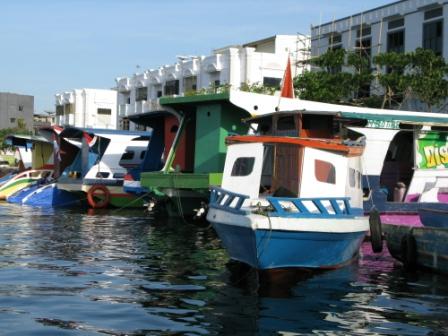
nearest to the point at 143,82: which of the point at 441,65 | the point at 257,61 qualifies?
the point at 257,61

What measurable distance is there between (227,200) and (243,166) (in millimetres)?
969

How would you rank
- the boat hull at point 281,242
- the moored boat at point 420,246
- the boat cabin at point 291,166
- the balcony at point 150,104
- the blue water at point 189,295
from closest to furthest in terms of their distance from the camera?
1. the blue water at point 189,295
2. the boat hull at point 281,242
3. the boat cabin at point 291,166
4. the moored boat at point 420,246
5. the balcony at point 150,104

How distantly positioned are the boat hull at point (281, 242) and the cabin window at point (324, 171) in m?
0.99

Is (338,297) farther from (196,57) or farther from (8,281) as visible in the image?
(196,57)

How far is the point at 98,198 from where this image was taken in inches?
1155

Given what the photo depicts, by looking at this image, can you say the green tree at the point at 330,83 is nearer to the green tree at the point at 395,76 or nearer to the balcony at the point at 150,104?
the green tree at the point at 395,76

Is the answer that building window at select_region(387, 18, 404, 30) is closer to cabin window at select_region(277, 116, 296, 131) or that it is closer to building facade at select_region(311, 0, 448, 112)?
building facade at select_region(311, 0, 448, 112)

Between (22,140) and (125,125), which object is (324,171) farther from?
(125,125)

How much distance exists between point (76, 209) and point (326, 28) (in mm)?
25137

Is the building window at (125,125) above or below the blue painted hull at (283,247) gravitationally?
above

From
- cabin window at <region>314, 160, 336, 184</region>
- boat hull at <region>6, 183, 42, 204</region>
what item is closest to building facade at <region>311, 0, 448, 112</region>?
boat hull at <region>6, 183, 42, 204</region>

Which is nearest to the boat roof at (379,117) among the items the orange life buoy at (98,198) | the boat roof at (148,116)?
the boat roof at (148,116)

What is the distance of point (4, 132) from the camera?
76438 millimetres

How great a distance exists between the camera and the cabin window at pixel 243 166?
1343cm
